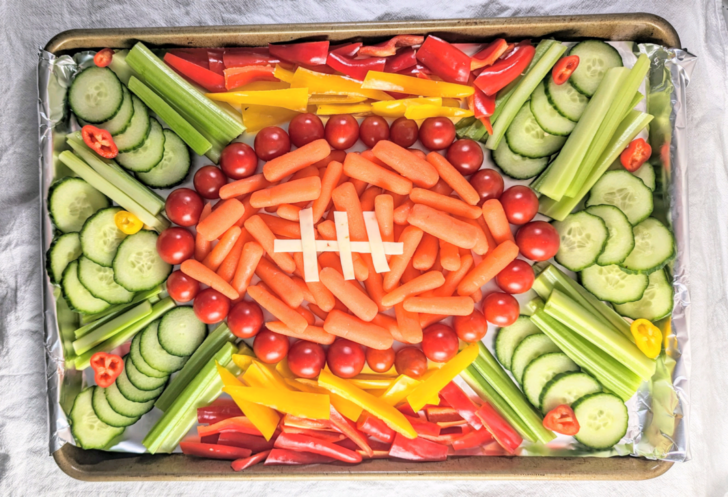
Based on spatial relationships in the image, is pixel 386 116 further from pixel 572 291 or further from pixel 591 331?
pixel 591 331

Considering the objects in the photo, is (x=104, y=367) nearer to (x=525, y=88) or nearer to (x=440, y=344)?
(x=440, y=344)

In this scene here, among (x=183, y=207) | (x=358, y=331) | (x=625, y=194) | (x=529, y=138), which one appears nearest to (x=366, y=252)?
(x=358, y=331)

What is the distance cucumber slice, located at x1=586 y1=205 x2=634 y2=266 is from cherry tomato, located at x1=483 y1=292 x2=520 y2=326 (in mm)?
522

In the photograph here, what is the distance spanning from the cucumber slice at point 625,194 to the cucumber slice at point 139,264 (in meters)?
2.41

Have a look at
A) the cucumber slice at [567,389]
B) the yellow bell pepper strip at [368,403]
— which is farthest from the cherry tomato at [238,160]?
the cucumber slice at [567,389]

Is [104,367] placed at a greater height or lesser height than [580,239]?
lesser

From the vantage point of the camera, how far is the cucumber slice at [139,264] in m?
2.45

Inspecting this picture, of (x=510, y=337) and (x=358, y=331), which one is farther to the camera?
(x=510, y=337)

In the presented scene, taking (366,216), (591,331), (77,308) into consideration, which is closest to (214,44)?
(366,216)

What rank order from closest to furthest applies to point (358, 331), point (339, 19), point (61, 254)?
point (358, 331) < point (61, 254) < point (339, 19)

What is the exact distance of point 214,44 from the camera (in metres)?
2.54

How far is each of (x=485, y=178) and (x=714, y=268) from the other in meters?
1.55

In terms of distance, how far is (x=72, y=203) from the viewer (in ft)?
8.23

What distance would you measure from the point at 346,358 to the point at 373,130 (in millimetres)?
1246
